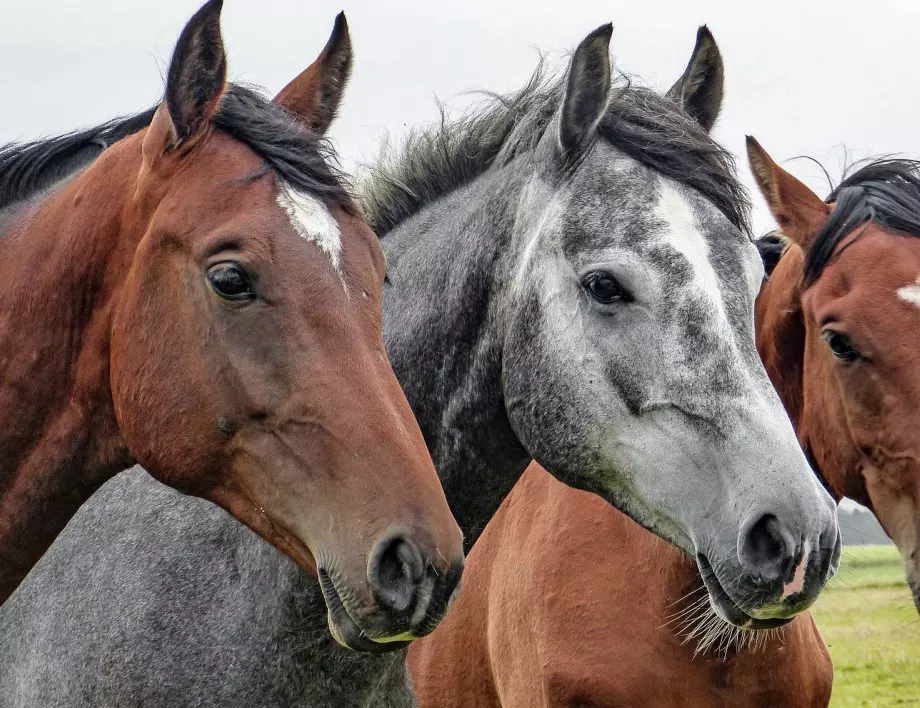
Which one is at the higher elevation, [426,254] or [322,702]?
[426,254]

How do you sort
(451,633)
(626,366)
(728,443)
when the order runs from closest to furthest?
(728,443) < (626,366) < (451,633)

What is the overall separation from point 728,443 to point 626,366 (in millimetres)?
449

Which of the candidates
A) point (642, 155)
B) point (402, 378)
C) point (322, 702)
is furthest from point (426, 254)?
point (322, 702)

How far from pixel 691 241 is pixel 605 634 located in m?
1.73

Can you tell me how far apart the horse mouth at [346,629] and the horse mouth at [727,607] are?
1.11 metres

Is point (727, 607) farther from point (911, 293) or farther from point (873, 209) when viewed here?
point (873, 209)

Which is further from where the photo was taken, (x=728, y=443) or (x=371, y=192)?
(x=371, y=192)

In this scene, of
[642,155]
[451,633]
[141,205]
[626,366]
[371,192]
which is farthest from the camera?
[451,633]

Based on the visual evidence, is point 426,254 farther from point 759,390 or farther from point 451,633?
point 451,633

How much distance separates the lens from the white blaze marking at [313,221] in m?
3.15

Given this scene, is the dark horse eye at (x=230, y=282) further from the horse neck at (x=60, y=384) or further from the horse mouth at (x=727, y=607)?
the horse mouth at (x=727, y=607)

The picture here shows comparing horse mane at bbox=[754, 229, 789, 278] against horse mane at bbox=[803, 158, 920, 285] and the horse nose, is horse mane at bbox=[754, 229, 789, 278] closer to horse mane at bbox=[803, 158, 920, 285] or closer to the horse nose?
horse mane at bbox=[803, 158, 920, 285]

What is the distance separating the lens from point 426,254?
4.47 m

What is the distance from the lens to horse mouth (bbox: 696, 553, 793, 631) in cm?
347
